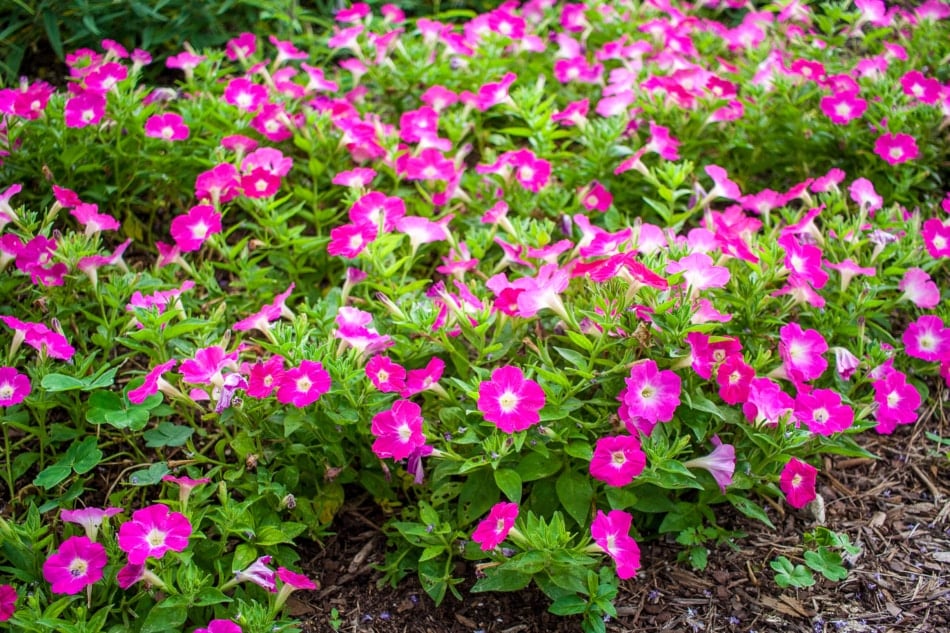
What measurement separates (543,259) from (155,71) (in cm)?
233

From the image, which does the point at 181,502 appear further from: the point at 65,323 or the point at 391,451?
the point at 65,323

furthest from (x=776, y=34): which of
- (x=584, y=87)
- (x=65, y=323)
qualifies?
(x=65, y=323)

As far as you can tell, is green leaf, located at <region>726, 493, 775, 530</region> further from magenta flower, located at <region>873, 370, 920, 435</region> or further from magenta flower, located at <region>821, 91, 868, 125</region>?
magenta flower, located at <region>821, 91, 868, 125</region>

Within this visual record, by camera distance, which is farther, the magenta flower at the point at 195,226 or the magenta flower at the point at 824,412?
the magenta flower at the point at 195,226

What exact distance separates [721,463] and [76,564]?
66.5 inches

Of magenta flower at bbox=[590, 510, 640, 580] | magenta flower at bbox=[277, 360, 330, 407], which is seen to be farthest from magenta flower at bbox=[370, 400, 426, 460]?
magenta flower at bbox=[590, 510, 640, 580]

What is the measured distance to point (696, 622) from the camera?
2406 millimetres

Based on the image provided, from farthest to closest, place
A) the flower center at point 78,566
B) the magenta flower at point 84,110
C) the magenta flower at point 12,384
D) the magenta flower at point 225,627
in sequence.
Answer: the magenta flower at point 84,110 → the magenta flower at point 12,384 → the flower center at point 78,566 → the magenta flower at point 225,627

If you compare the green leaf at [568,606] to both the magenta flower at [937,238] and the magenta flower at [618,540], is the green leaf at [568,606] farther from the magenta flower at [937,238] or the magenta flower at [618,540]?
the magenta flower at [937,238]

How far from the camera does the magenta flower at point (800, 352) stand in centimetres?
250

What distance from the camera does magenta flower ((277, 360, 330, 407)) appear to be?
2.32 m

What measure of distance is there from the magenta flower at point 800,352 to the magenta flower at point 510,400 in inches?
29.0

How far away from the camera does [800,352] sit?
254 cm

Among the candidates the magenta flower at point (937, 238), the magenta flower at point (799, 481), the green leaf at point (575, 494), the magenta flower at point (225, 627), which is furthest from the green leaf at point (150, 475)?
the magenta flower at point (937, 238)
